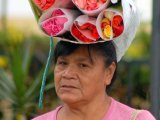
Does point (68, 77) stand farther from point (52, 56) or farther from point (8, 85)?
point (8, 85)

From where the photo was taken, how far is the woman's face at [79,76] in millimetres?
3732

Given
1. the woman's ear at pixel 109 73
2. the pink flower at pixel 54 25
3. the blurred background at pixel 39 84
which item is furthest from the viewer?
the blurred background at pixel 39 84

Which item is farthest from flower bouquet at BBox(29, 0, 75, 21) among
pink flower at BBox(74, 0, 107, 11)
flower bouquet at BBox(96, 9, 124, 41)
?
flower bouquet at BBox(96, 9, 124, 41)

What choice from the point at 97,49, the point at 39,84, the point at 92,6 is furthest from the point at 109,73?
the point at 39,84

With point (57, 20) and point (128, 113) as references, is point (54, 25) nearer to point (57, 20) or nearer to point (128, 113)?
point (57, 20)

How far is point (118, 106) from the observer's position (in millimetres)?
3908

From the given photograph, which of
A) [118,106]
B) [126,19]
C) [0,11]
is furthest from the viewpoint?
[0,11]

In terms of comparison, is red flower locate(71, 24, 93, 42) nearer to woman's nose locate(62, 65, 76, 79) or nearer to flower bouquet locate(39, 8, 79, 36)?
flower bouquet locate(39, 8, 79, 36)

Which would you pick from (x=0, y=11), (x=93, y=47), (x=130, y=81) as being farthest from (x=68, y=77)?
(x=0, y=11)

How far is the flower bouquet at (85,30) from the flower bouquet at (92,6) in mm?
39

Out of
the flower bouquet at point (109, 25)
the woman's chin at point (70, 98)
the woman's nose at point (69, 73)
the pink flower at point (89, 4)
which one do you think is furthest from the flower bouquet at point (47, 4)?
the woman's chin at point (70, 98)

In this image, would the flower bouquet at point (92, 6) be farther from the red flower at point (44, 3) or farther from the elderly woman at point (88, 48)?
the red flower at point (44, 3)

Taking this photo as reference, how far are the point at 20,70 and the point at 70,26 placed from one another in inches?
121

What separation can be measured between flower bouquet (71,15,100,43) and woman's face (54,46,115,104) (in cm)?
9
